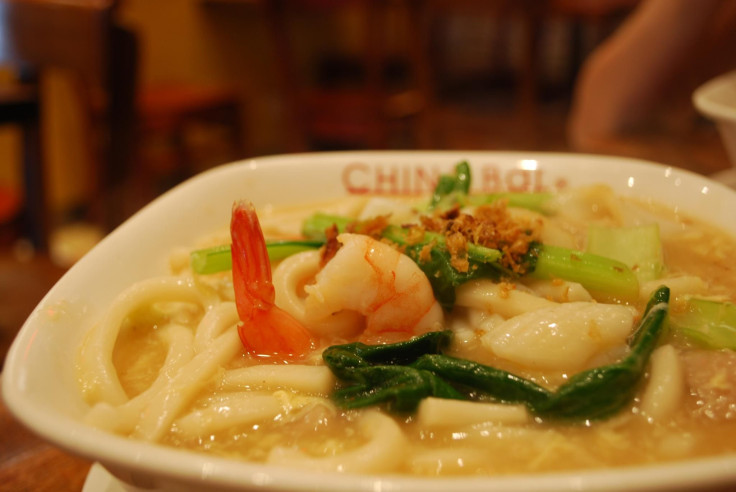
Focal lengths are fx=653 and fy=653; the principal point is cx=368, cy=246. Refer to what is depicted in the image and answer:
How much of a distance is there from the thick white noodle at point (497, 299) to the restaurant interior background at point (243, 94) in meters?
1.32

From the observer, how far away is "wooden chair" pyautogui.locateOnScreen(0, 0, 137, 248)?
8.09 feet

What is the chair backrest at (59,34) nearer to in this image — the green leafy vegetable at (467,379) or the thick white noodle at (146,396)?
the thick white noodle at (146,396)

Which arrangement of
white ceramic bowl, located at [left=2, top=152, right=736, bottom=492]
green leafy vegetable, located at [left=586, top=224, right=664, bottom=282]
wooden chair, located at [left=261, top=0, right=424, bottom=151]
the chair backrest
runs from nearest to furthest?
white ceramic bowl, located at [left=2, top=152, right=736, bottom=492] < green leafy vegetable, located at [left=586, top=224, right=664, bottom=282] < the chair backrest < wooden chair, located at [left=261, top=0, right=424, bottom=151]

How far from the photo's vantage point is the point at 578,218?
1.71 meters

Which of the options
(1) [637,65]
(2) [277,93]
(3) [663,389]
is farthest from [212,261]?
(2) [277,93]

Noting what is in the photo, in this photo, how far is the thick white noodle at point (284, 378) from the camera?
1146 mm

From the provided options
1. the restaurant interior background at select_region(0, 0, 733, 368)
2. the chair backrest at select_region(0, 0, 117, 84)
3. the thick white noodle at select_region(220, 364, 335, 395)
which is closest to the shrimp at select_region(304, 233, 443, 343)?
the thick white noodle at select_region(220, 364, 335, 395)

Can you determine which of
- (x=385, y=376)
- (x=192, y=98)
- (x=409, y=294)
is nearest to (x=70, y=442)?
(x=385, y=376)

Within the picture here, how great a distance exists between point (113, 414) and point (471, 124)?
21.8ft

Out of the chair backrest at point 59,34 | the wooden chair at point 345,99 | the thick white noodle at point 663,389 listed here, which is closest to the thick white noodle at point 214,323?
the thick white noodle at point 663,389

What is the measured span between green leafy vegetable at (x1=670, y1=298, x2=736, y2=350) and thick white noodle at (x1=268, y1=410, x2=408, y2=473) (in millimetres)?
589

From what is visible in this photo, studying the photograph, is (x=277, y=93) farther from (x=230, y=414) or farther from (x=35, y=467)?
(x=230, y=414)

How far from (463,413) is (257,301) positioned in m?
0.41

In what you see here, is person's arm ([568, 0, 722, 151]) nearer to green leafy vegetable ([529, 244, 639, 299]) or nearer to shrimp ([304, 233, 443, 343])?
green leafy vegetable ([529, 244, 639, 299])
